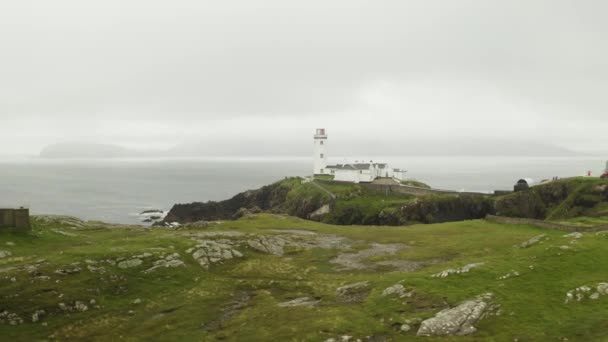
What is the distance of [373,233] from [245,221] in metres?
23.3

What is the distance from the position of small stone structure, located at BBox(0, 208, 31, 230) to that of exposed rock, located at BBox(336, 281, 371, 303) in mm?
34148

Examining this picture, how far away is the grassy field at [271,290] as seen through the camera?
2506 cm

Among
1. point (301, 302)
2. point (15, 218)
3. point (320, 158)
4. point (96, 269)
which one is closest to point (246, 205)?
point (320, 158)

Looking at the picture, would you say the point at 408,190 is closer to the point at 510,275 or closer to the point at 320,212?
the point at 320,212

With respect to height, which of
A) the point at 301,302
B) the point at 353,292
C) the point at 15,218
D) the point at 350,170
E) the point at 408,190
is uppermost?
the point at 350,170

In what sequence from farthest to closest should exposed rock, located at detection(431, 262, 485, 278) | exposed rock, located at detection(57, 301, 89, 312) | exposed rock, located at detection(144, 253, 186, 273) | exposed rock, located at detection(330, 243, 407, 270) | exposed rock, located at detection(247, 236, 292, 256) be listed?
exposed rock, located at detection(247, 236, 292, 256), exposed rock, located at detection(330, 243, 407, 270), exposed rock, located at detection(144, 253, 186, 273), exposed rock, located at detection(431, 262, 485, 278), exposed rock, located at detection(57, 301, 89, 312)

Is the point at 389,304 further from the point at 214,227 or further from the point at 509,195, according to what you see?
the point at 509,195

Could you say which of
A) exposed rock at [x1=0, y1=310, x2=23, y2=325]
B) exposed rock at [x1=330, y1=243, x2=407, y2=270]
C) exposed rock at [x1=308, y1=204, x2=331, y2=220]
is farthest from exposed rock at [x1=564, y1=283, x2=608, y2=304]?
exposed rock at [x1=308, y1=204, x2=331, y2=220]

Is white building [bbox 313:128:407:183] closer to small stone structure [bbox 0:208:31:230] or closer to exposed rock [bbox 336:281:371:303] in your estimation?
small stone structure [bbox 0:208:31:230]

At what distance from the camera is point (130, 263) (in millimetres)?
39469

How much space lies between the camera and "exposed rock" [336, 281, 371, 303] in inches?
1250

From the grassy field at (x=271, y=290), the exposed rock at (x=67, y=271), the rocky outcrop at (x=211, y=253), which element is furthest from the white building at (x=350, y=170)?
the exposed rock at (x=67, y=271)

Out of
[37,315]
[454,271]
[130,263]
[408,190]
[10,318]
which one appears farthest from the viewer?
[408,190]

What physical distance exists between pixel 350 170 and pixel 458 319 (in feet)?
400
